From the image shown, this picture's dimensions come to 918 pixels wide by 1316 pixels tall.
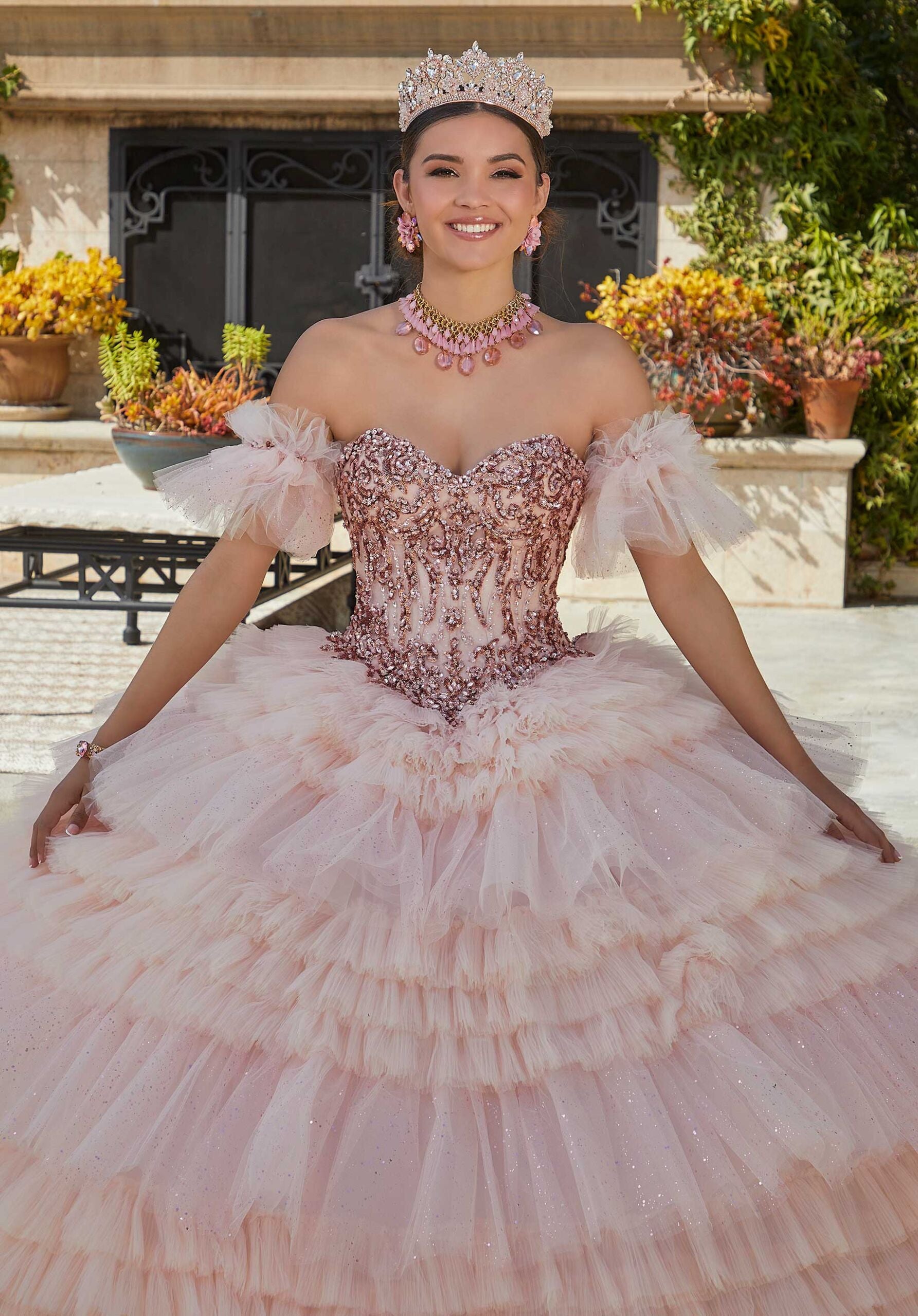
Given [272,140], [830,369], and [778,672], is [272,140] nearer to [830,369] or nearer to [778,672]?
[830,369]

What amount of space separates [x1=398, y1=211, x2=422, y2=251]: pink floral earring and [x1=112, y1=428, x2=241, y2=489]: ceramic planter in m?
2.96

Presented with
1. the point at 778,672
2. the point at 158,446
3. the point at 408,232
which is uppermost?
the point at 408,232

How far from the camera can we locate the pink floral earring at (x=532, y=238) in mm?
2414

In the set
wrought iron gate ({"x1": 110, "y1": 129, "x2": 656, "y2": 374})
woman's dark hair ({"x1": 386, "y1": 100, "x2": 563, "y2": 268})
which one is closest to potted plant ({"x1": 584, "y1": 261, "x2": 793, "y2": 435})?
wrought iron gate ({"x1": 110, "y1": 129, "x2": 656, "y2": 374})

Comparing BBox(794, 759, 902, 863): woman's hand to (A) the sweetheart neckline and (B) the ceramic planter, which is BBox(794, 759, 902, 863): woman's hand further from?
(B) the ceramic planter

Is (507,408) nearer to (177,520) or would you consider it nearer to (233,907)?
(233,907)

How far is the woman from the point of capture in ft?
5.38

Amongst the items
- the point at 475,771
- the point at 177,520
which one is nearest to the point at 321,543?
the point at 475,771

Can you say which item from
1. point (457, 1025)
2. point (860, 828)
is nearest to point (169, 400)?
point (860, 828)

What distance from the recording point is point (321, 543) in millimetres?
2381

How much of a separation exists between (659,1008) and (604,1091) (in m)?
0.13

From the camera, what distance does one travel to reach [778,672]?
20.1ft

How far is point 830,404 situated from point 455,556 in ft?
19.9

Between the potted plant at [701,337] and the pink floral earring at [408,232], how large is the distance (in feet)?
17.5
